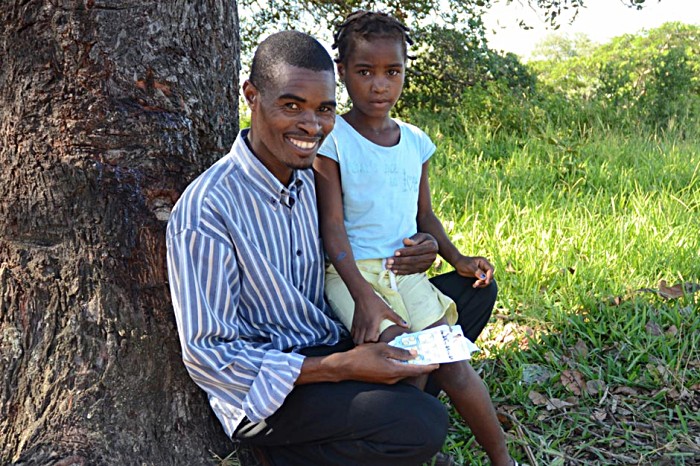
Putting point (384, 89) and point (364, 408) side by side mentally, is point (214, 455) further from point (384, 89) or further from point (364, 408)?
point (384, 89)

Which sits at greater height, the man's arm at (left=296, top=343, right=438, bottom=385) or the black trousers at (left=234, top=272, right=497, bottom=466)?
the man's arm at (left=296, top=343, right=438, bottom=385)

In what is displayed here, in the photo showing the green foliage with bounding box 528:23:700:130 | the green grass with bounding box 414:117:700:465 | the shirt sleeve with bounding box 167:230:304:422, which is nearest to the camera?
the shirt sleeve with bounding box 167:230:304:422

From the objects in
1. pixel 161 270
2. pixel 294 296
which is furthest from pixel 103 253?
pixel 294 296

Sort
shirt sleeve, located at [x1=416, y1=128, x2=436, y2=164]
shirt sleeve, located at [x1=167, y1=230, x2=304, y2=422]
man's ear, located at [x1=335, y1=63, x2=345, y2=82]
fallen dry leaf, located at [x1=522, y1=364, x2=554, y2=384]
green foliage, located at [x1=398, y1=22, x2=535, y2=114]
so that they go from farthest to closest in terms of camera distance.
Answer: green foliage, located at [x1=398, y1=22, x2=535, y2=114]
fallen dry leaf, located at [x1=522, y1=364, x2=554, y2=384]
shirt sleeve, located at [x1=416, y1=128, x2=436, y2=164]
man's ear, located at [x1=335, y1=63, x2=345, y2=82]
shirt sleeve, located at [x1=167, y1=230, x2=304, y2=422]

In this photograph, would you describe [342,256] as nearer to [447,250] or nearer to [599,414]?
[447,250]

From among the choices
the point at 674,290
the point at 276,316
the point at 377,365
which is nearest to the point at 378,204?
the point at 276,316

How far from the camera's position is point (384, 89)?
285 centimetres

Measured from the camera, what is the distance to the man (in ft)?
7.52

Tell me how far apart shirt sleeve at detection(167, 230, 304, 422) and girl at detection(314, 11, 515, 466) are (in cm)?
42

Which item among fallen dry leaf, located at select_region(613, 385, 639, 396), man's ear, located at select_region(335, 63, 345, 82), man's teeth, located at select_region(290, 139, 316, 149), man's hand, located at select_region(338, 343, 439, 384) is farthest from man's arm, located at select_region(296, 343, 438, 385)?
fallen dry leaf, located at select_region(613, 385, 639, 396)

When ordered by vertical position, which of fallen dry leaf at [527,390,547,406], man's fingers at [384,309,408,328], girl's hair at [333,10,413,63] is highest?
girl's hair at [333,10,413,63]

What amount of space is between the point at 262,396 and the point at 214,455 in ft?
1.80

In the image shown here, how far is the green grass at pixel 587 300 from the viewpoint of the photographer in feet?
10.5

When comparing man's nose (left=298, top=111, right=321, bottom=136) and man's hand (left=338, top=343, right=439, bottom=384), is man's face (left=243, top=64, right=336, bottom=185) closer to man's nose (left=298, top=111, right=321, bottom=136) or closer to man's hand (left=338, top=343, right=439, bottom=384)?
man's nose (left=298, top=111, right=321, bottom=136)
